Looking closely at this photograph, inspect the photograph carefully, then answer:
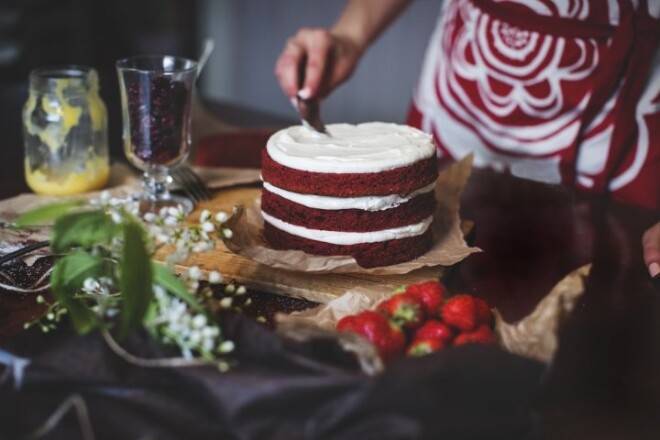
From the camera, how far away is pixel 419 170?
1.43m

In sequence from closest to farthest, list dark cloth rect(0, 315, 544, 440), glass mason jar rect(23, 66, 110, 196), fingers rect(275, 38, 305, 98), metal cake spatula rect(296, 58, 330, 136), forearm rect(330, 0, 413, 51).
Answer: dark cloth rect(0, 315, 544, 440) < metal cake spatula rect(296, 58, 330, 136) < glass mason jar rect(23, 66, 110, 196) < fingers rect(275, 38, 305, 98) < forearm rect(330, 0, 413, 51)

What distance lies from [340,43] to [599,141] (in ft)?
2.22

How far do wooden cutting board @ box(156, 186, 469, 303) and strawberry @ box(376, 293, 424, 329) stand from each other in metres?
0.22

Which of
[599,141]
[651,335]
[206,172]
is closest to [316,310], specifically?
[651,335]

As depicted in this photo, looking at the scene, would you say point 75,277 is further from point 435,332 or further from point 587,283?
point 587,283

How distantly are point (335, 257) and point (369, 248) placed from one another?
0.24 ft

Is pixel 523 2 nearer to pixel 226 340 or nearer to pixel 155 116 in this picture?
pixel 155 116

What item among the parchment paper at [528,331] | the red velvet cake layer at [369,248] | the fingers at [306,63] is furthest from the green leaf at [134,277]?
the fingers at [306,63]

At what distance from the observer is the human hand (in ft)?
6.07

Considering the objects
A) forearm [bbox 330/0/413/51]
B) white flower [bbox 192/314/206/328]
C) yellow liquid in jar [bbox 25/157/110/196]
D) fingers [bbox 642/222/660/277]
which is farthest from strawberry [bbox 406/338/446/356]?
forearm [bbox 330/0/413/51]

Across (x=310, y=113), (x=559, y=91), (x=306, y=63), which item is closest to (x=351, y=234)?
(x=310, y=113)

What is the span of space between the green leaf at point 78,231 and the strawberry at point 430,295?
15.8 inches

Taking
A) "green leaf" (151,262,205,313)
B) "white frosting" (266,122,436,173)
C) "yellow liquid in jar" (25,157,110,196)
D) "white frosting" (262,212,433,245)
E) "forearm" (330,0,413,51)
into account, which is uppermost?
"forearm" (330,0,413,51)

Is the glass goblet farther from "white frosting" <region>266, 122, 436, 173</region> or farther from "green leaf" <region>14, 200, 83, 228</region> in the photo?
"green leaf" <region>14, 200, 83, 228</region>
